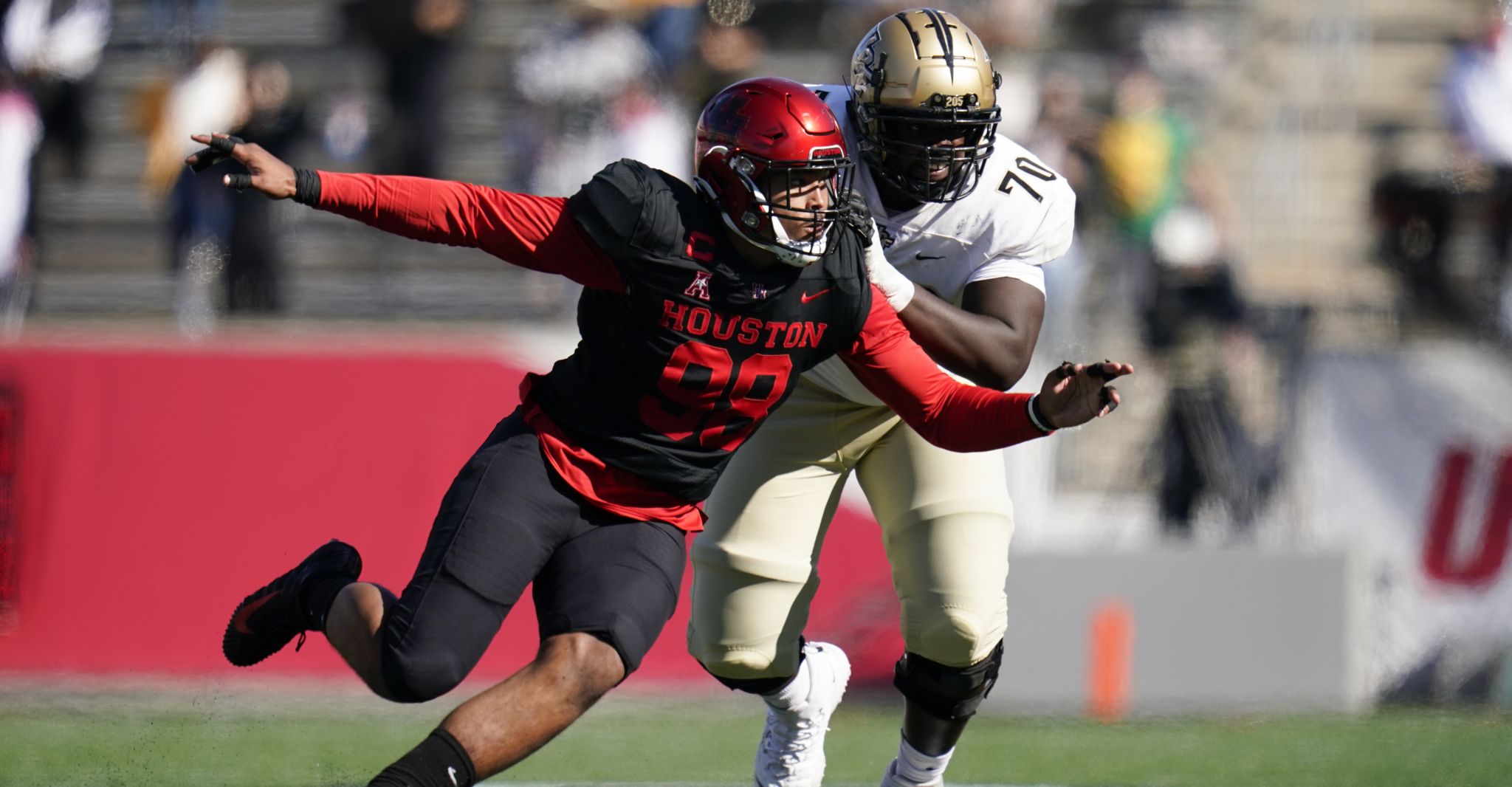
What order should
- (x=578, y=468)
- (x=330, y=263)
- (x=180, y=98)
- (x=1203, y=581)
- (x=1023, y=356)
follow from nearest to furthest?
(x=578, y=468) < (x=1023, y=356) < (x=1203, y=581) < (x=180, y=98) < (x=330, y=263)

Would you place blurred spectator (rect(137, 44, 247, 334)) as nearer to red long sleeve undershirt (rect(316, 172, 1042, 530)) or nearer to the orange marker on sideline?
the orange marker on sideline

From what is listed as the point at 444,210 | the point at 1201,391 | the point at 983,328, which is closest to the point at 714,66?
the point at 1201,391

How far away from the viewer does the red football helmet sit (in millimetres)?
4254

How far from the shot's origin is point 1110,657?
314 inches

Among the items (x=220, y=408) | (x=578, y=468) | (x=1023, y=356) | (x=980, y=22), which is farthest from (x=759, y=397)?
(x=980, y=22)

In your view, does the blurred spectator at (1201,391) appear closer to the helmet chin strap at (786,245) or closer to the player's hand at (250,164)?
the helmet chin strap at (786,245)

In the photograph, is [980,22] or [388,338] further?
[980,22]

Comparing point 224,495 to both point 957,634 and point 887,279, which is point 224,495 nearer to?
point 957,634

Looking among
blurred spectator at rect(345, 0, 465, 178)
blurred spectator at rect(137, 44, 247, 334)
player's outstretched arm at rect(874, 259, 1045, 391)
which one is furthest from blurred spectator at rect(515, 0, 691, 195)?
player's outstretched arm at rect(874, 259, 1045, 391)

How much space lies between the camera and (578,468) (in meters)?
4.36

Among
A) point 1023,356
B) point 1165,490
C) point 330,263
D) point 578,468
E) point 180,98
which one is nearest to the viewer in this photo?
point 578,468

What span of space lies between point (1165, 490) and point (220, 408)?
438cm

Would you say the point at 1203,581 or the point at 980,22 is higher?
the point at 980,22

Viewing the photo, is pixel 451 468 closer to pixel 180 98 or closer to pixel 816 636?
pixel 816 636
